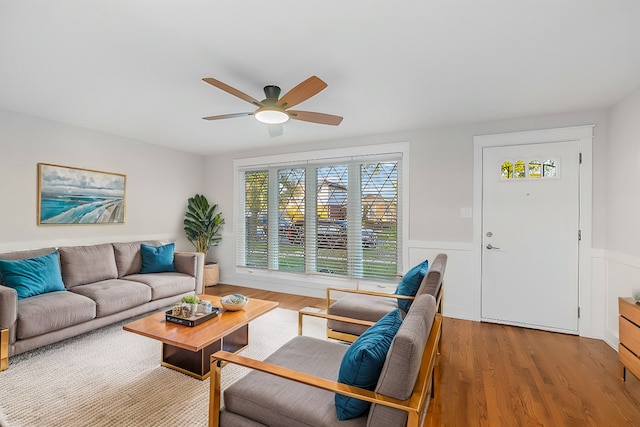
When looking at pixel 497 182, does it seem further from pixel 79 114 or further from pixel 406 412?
pixel 79 114

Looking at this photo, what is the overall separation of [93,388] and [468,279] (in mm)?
3829

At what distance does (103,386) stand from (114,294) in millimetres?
1215

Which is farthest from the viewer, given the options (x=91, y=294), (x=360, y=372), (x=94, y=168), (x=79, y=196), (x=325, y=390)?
(x=94, y=168)

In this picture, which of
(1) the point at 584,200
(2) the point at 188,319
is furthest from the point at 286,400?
(1) the point at 584,200

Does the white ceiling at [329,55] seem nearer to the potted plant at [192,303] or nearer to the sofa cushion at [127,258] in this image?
the sofa cushion at [127,258]

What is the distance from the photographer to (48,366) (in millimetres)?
2451

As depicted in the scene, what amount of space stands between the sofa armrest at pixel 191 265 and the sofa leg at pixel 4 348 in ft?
6.43

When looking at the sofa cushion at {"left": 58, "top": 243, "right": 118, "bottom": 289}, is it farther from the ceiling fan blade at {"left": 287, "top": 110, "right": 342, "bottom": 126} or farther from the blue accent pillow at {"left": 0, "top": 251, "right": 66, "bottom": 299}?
the ceiling fan blade at {"left": 287, "top": 110, "right": 342, "bottom": 126}

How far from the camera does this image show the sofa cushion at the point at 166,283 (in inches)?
144

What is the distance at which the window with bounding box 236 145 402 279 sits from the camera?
14.2 ft

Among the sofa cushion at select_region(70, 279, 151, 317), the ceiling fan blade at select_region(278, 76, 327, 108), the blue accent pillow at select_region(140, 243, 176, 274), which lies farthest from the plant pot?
the ceiling fan blade at select_region(278, 76, 327, 108)

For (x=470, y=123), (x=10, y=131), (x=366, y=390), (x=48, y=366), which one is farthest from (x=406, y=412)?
(x=10, y=131)

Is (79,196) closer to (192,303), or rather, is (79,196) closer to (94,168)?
(94,168)

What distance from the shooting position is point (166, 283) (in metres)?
3.78
